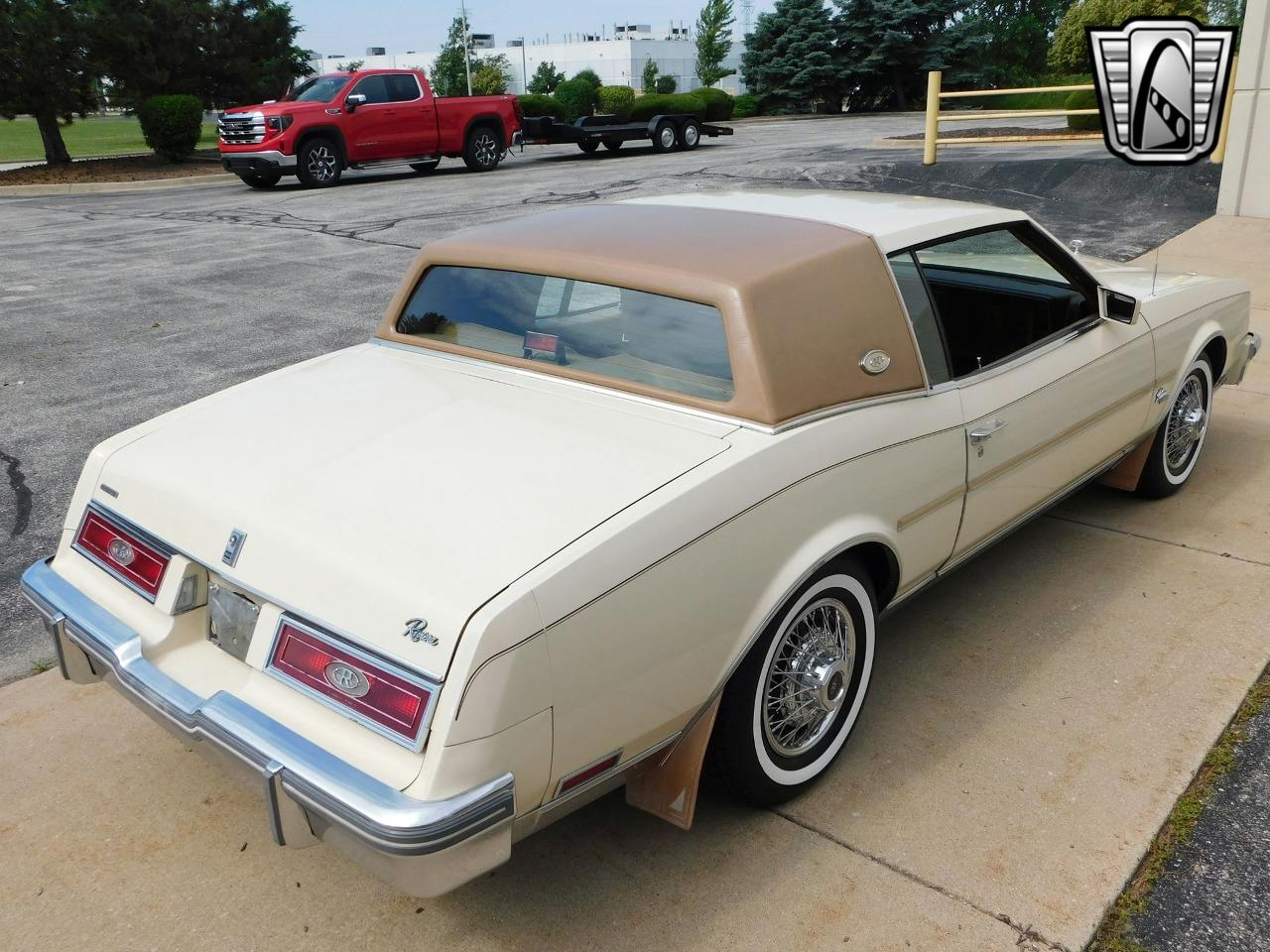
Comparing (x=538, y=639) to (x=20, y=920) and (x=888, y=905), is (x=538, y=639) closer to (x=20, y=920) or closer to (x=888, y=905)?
(x=888, y=905)

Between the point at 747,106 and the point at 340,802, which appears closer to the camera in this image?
the point at 340,802

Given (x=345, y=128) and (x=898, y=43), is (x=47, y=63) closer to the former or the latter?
(x=345, y=128)

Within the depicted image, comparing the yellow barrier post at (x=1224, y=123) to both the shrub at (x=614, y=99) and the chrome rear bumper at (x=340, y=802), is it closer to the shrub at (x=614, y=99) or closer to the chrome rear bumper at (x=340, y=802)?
the chrome rear bumper at (x=340, y=802)

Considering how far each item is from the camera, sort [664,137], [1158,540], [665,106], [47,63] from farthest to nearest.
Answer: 1. [665,106]
2. [664,137]
3. [47,63]
4. [1158,540]

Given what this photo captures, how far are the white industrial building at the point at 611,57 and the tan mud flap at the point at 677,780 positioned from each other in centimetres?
8030

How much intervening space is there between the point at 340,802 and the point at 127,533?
114 cm

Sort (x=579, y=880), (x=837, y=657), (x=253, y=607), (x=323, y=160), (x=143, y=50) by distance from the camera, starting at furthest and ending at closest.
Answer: (x=143, y=50) < (x=323, y=160) < (x=837, y=657) < (x=579, y=880) < (x=253, y=607)

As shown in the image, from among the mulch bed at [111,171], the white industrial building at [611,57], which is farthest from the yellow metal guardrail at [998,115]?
the white industrial building at [611,57]

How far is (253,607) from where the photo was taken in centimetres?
252

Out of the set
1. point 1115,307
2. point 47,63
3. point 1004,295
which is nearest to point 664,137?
point 47,63

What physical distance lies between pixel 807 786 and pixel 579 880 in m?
0.70

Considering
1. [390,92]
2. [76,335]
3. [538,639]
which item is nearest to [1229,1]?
[390,92]

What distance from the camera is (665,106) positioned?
85.2 ft

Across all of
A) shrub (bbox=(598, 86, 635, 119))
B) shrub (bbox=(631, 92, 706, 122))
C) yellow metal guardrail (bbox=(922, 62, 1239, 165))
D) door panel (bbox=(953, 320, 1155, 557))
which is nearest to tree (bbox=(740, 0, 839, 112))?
shrub (bbox=(598, 86, 635, 119))
